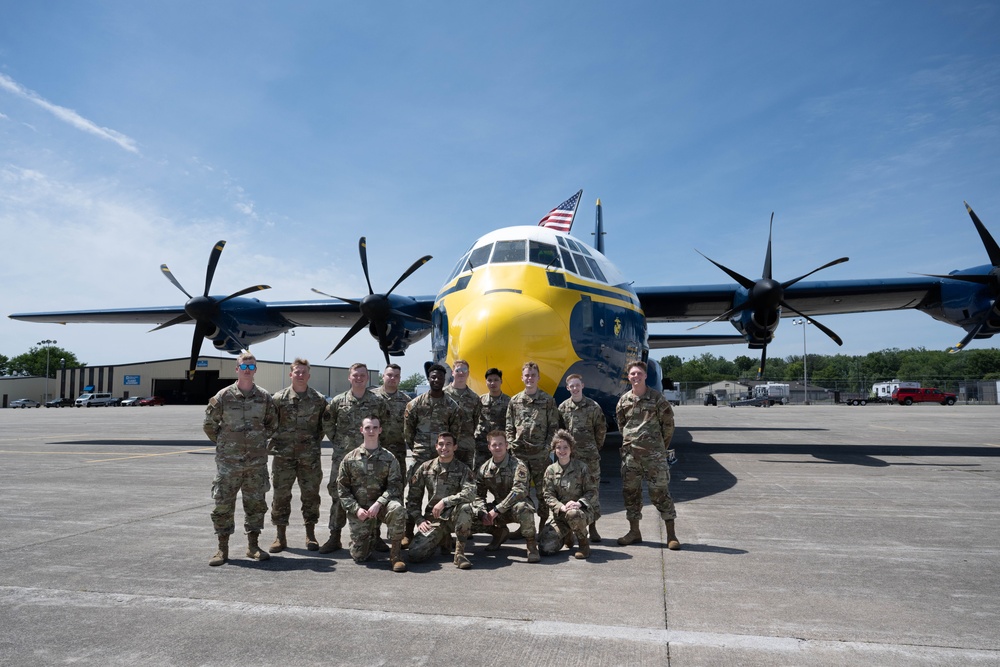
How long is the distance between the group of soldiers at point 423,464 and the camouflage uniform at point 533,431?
0.01m

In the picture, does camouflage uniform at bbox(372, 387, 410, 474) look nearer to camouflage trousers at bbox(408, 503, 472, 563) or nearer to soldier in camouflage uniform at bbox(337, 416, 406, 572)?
soldier in camouflage uniform at bbox(337, 416, 406, 572)

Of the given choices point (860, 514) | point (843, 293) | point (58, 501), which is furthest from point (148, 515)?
point (843, 293)

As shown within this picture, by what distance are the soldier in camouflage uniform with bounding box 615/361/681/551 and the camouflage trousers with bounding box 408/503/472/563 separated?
1599 millimetres

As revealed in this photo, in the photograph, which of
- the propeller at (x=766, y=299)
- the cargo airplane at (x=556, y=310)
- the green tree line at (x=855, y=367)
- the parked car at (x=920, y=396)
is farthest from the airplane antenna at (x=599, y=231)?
the green tree line at (x=855, y=367)

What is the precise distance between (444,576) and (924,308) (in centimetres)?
1696

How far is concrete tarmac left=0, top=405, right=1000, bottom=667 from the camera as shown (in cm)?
337

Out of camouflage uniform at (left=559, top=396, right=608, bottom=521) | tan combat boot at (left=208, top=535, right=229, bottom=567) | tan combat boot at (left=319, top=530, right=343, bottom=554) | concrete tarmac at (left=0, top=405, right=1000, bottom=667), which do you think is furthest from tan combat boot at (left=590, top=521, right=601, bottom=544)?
tan combat boot at (left=208, top=535, right=229, bottom=567)

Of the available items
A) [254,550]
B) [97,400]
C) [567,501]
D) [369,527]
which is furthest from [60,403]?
[567,501]

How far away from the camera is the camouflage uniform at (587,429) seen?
6.64m

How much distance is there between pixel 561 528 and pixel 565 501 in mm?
263

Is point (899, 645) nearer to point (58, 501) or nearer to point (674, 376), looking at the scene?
point (58, 501)

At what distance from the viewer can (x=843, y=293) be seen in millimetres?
15688

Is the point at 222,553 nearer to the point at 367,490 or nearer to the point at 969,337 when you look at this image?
the point at 367,490

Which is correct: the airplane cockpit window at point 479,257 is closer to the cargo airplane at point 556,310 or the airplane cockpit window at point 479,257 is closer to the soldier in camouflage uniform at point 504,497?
the cargo airplane at point 556,310
